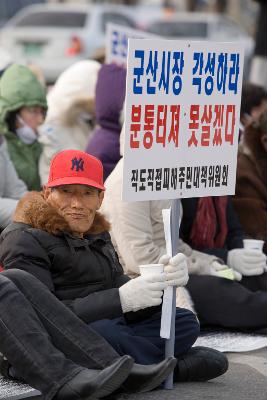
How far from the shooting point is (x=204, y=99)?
233 inches

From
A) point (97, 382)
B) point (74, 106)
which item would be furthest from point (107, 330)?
point (74, 106)

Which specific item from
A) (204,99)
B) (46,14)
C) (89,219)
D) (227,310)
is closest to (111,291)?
(89,219)

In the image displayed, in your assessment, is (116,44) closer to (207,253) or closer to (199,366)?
(207,253)

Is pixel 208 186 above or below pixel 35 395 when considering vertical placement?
above

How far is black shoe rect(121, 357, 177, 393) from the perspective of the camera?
17.4 ft

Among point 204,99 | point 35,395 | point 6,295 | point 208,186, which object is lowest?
point 35,395

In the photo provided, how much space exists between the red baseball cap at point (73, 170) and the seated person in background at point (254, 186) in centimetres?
242

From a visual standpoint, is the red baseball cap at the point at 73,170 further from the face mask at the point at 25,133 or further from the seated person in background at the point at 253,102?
the seated person in background at the point at 253,102

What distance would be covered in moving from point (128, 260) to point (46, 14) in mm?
17498

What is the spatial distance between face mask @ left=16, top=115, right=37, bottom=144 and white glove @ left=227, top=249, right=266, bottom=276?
173cm

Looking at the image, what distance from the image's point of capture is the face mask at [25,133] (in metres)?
8.55

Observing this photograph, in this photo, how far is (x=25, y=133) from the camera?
855 cm

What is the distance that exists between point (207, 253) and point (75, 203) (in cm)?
197

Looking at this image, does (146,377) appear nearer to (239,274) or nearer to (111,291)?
(111,291)
